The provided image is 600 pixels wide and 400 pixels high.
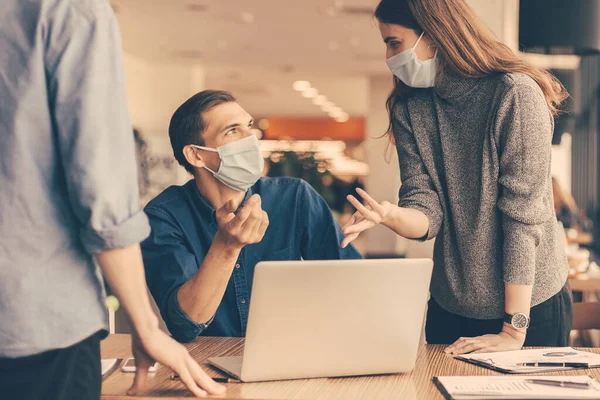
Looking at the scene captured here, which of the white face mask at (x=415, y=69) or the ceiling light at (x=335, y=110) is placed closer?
the white face mask at (x=415, y=69)

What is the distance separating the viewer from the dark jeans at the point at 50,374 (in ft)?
3.18

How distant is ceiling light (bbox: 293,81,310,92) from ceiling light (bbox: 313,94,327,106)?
1.00 m

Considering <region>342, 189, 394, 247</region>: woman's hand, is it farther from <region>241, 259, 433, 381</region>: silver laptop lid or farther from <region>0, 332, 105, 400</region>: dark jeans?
<region>0, 332, 105, 400</region>: dark jeans

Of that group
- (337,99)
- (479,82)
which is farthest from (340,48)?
(479,82)

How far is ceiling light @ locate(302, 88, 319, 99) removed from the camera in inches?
571

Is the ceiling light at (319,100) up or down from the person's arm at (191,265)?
down

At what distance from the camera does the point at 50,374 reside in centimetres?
98

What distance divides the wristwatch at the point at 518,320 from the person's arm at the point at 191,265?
580 mm

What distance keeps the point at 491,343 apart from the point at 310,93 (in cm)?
1367

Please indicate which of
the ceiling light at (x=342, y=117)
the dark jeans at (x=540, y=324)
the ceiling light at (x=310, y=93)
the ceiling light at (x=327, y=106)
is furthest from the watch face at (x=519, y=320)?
the ceiling light at (x=342, y=117)

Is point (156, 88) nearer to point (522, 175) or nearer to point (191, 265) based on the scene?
point (191, 265)

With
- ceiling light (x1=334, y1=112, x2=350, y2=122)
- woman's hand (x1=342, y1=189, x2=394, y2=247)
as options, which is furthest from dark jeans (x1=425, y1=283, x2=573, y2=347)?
ceiling light (x1=334, y1=112, x2=350, y2=122)

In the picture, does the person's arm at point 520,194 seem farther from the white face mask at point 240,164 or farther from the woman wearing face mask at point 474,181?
the white face mask at point 240,164

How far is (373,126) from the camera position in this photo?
488 inches
